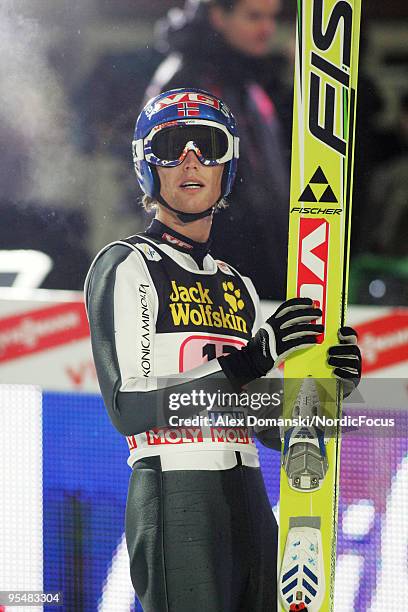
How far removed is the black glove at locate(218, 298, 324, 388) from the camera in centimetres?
215

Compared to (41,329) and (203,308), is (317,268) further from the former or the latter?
(41,329)

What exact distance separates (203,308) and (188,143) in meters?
0.43

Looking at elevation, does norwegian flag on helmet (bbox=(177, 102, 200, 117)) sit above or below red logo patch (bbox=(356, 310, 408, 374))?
above

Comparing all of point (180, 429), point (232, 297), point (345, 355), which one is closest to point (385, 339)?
point (345, 355)

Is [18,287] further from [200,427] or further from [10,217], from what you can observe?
[200,427]

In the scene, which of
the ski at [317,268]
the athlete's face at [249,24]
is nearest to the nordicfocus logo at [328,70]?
the ski at [317,268]

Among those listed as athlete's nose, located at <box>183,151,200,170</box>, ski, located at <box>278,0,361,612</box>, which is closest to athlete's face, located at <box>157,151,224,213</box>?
athlete's nose, located at <box>183,151,200,170</box>

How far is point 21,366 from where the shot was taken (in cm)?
227

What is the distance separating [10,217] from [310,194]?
2.63 ft

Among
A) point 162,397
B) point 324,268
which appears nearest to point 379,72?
point 324,268

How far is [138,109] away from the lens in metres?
2.19

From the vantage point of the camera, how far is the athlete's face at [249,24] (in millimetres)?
2133

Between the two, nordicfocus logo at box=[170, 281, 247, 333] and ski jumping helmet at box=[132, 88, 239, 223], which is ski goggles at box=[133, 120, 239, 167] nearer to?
ski jumping helmet at box=[132, 88, 239, 223]

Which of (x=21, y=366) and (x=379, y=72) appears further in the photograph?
(x=21, y=366)
